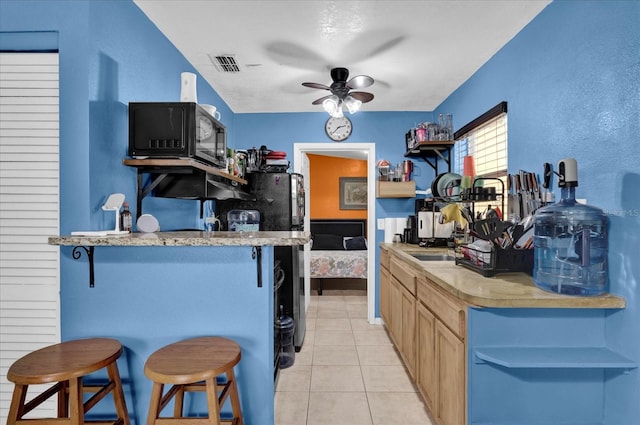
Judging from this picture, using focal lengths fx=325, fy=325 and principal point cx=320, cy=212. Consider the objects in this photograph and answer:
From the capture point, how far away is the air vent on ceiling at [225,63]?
2602 millimetres

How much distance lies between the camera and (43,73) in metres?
1.67

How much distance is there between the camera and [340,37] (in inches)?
89.7

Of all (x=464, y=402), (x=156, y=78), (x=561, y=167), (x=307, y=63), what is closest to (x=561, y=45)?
(x=561, y=167)

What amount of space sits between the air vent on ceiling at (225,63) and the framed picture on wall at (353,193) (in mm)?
4401

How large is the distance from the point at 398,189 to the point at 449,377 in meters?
2.30

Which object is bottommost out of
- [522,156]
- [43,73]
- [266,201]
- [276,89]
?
[266,201]

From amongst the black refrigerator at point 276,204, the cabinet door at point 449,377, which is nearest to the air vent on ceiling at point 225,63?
the black refrigerator at point 276,204

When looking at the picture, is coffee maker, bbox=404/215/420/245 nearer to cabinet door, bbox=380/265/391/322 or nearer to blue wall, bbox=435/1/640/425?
cabinet door, bbox=380/265/391/322

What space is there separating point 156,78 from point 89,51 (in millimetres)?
595

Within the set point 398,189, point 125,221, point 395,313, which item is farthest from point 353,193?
point 125,221

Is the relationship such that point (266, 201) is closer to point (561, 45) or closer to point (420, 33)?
point (420, 33)

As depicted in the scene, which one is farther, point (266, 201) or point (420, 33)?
point (266, 201)

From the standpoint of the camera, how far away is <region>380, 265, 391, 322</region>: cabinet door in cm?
327

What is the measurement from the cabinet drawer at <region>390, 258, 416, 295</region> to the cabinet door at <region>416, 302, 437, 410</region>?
181 mm
